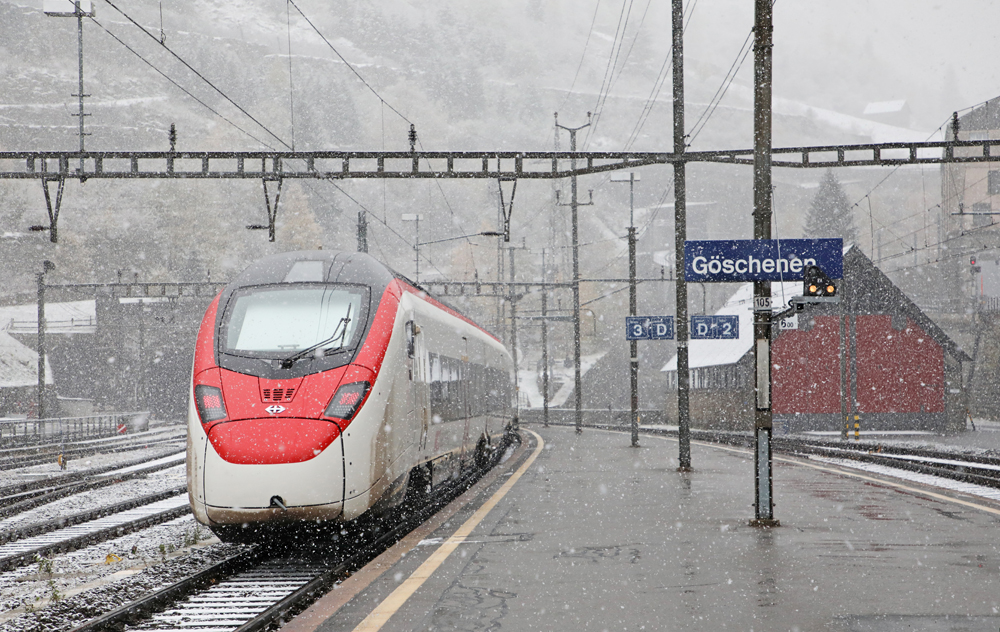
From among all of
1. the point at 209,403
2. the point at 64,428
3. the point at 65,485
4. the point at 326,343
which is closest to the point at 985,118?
the point at 64,428

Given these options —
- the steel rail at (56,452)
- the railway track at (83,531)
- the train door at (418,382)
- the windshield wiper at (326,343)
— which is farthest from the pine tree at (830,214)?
the windshield wiper at (326,343)

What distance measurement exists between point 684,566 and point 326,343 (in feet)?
13.6

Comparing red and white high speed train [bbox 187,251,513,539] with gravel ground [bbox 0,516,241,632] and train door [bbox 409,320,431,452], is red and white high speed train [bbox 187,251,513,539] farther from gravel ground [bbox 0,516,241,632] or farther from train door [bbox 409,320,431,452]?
gravel ground [bbox 0,516,241,632]

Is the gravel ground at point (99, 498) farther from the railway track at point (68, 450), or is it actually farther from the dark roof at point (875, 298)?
the dark roof at point (875, 298)

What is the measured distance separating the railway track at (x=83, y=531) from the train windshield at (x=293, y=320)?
3.40 metres

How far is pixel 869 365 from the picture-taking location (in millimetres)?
44469

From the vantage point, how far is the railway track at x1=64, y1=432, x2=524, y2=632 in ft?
23.7

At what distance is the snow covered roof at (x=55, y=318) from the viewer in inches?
2682

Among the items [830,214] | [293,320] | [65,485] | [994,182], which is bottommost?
[65,485]

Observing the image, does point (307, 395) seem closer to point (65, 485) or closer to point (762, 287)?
point (762, 287)

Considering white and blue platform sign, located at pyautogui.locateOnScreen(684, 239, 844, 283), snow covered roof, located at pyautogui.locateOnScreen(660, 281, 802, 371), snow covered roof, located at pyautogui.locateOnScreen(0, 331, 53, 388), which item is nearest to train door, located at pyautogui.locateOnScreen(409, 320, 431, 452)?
white and blue platform sign, located at pyautogui.locateOnScreen(684, 239, 844, 283)

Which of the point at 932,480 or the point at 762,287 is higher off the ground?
the point at 762,287

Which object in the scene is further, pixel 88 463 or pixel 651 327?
pixel 88 463

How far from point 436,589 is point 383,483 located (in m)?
2.95
